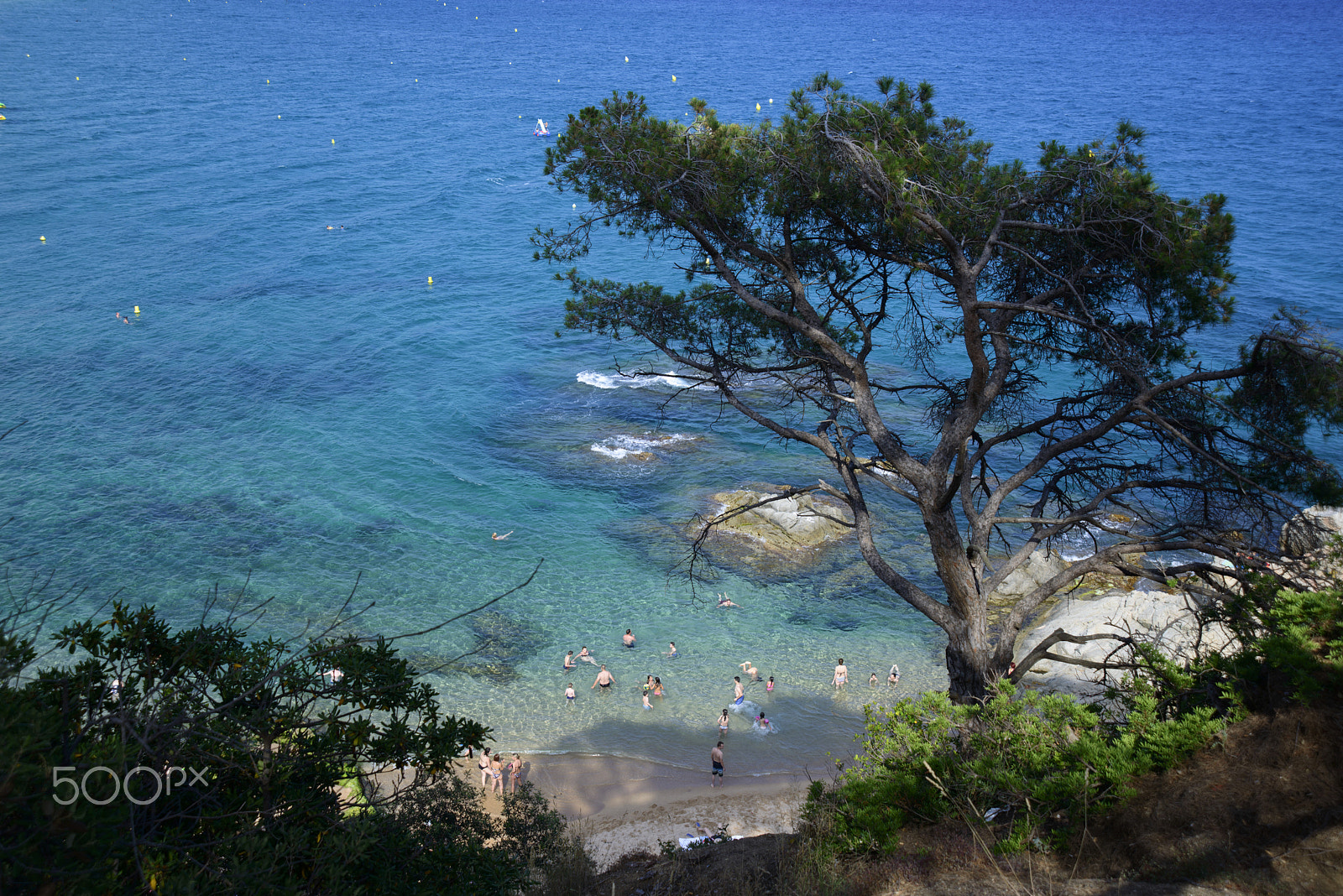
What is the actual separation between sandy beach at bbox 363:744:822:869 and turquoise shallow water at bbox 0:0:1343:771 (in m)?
0.63

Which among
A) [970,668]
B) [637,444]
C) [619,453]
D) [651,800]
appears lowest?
[651,800]

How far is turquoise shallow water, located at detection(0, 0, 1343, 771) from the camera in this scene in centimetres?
2038

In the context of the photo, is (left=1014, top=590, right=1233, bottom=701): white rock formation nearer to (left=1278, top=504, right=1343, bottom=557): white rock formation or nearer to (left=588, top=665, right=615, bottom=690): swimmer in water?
(left=1278, top=504, right=1343, bottom=557): white rock formation

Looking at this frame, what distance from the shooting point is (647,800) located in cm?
1576

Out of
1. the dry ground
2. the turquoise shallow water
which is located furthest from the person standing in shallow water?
the dry ground

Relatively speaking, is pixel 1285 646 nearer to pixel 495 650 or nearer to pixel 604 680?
pixel 604 680

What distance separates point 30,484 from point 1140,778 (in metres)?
29.4

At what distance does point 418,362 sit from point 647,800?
2379cm

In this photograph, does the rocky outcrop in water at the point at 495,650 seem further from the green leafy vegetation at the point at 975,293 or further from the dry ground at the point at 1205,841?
the dry ground at the point at 1205,841

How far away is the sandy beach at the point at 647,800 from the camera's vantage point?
14516mm

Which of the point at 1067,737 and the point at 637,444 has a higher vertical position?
the point at 637,444

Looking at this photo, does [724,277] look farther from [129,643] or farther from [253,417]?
[253,417]

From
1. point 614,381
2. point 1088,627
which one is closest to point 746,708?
point 1088,627

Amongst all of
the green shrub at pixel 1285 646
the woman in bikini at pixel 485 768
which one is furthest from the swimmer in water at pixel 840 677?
the green shrub at pixel 1285 646
